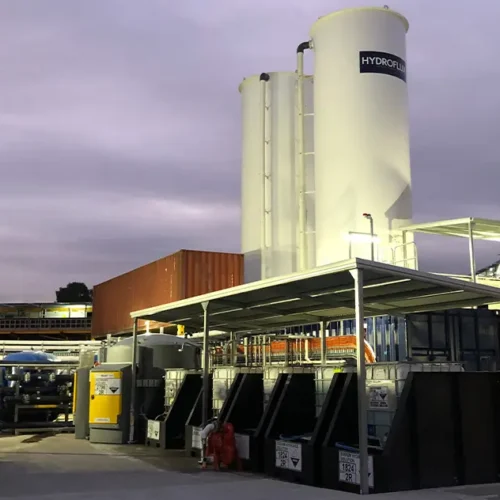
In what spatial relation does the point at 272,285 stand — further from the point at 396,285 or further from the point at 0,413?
the point at 0,413

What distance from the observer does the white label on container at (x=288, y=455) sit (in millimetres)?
10914

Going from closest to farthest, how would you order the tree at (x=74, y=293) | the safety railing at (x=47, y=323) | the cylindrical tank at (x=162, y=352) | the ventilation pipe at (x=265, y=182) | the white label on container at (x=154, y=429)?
1. the white label on container at (x=154, y=429)
2. the cylindrical tank at (x=162, y=352)
3. the ventilation pipe at (x=265, y=182)
4. the safety railing at (x=47, y=323)
5. the tree at (x=74, y=293)


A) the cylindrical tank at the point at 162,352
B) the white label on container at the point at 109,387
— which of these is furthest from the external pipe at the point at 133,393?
the cylindrical tank at the point at 162,352

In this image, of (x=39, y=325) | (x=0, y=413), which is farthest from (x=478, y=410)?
(x=39, y=325)

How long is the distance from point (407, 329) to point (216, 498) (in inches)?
451

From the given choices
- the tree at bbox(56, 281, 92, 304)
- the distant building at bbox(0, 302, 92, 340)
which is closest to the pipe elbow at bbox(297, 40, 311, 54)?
the distant building at bbox(0, 302, 92, 340)

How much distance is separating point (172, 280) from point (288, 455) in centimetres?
1728

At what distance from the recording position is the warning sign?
56.6ft

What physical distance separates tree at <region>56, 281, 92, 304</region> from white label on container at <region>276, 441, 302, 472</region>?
107m

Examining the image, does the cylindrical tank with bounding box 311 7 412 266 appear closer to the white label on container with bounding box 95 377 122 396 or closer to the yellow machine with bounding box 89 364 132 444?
the yellow machine with bounding box 89 364 132 444

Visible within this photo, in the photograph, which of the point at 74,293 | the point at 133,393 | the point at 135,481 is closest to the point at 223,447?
the point at 135,481

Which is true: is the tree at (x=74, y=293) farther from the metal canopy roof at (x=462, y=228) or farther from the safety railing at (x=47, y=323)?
the metal canopy roof at (x=462, y=228)

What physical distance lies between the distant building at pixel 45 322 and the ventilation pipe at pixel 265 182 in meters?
41.1

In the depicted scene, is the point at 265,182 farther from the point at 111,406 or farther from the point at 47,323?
the point at 47,323
